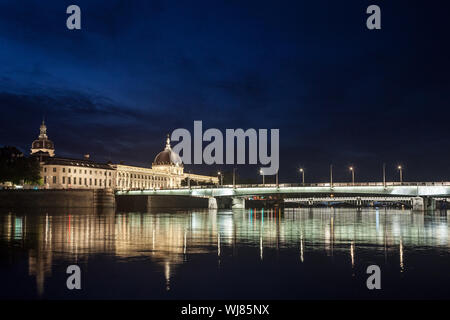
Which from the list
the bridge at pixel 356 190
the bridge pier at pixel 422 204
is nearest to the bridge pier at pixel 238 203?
the bridge at pixel 356 190

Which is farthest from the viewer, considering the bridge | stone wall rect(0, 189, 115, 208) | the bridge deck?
stone wall rect(0, 189, 115, 208)

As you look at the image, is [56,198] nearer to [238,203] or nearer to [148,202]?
[148,202]

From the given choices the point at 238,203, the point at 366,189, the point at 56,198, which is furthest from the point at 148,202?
the point at 366,189

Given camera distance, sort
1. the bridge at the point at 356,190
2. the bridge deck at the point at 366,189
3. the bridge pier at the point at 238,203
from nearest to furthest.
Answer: the bridge deck at the point at 366,189, the bridge at the point at 356,190, the bridge pier at the point at 238,203

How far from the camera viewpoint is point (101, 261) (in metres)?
21.4

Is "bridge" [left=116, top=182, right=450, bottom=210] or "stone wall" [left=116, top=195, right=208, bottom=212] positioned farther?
"stone wall" [left=116, top=195, right=208, bottom=212]

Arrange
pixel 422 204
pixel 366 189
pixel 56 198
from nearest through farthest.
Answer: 1. pixel 366 189
2. pixel 422 204
3. pixel 56 198

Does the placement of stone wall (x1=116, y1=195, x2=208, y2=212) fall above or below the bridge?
below

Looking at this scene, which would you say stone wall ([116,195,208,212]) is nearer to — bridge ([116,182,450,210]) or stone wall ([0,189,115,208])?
stone wall ([0,189,115,208])

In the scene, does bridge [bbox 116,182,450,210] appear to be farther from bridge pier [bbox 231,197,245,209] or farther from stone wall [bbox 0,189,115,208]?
bridge pier [bbox 231,197,245,209]

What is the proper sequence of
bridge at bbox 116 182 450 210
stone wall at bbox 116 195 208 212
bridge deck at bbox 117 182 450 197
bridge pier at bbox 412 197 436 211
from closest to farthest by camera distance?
bridge deck at bbox 117 182 450 197, bridge at bbox 116 182 450 210, bridge pier at bbox 412 197 436 211, stone wall at bbox 116 195 208 212

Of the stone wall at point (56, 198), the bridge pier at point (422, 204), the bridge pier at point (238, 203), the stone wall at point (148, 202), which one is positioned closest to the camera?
the bridge pier at point (422, 204)

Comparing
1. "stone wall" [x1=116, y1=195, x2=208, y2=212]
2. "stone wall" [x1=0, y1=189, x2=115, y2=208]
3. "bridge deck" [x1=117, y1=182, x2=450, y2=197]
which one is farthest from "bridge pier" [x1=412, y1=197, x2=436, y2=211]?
"stone wall" [x1=0, y1=189, x2=115, y2=208]

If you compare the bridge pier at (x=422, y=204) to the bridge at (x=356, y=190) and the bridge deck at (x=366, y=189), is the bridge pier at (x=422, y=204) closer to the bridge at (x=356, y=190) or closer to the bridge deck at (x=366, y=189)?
the bridge at (x=356, y=190)
